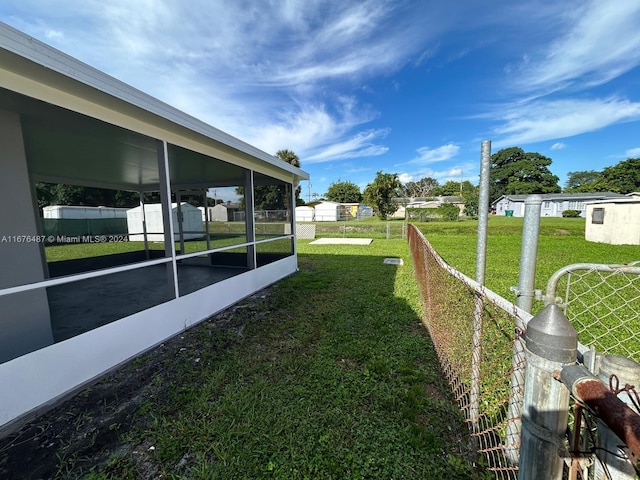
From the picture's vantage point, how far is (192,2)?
5188mm

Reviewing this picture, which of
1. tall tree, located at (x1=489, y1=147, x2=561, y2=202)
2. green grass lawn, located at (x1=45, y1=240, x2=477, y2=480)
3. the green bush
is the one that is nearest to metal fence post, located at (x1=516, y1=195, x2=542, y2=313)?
green grass lawn, located at (x1=45, y1=240, x2=477, y2=480)

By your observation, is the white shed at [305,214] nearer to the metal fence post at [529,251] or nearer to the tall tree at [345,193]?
the tall tree at [345,193]

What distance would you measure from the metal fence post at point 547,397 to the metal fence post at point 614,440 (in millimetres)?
74

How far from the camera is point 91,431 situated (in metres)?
1.97

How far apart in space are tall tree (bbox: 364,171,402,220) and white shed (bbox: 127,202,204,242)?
19615mm

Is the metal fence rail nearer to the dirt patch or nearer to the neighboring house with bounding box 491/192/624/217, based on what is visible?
the dirt patch

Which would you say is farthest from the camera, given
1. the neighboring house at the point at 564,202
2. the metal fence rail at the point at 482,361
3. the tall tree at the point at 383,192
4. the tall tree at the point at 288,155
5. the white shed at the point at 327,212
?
the white shed at the point at 327,212

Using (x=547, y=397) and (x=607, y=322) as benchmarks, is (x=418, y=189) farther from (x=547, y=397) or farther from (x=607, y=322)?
(x=547, y=397)

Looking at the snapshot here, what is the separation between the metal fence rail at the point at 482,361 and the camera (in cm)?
139

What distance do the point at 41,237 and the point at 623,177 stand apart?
58.9 meters

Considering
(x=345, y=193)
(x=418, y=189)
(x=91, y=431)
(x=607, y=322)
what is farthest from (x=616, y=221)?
(x=418, y=189)

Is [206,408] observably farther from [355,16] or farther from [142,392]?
[355,16]

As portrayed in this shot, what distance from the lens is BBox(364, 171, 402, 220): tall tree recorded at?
82.7ft

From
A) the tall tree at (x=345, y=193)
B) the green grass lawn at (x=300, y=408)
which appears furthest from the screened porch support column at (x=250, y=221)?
the tall tree at (x=345, y=193)
